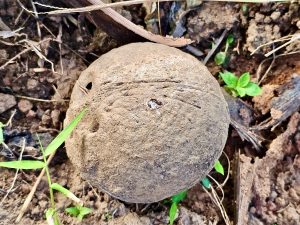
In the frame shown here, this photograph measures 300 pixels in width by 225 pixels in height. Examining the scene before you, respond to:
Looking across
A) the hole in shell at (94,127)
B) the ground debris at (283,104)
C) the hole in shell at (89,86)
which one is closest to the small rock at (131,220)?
the hole in shell at (94,127)

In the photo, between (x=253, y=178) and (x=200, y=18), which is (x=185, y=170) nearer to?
(x=253, y=178)

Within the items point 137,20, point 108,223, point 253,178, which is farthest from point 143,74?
point 253,178

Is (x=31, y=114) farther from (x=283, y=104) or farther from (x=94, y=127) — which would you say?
(x=283, y=104)

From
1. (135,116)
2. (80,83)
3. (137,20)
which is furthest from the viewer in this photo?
(137,20)

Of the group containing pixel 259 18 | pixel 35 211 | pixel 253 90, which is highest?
pixel 259 18

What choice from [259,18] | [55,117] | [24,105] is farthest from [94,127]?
[259,18]

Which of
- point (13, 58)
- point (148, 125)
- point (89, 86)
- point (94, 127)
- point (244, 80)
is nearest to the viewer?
point (148, 125)

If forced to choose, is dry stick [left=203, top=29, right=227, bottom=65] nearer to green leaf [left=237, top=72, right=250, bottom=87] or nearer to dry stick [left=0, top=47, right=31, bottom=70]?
green leaf [left=237, top=72, right=250, bottom=87]
